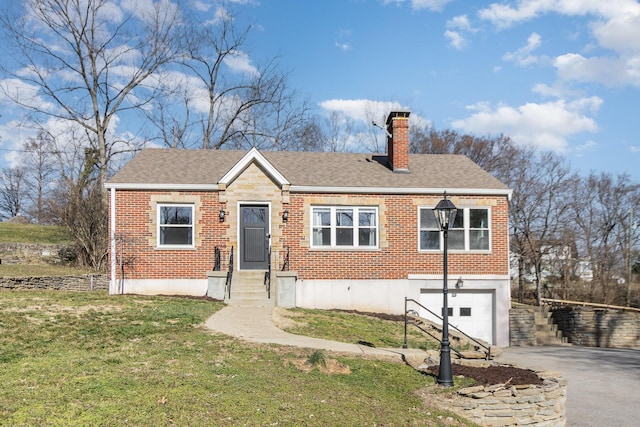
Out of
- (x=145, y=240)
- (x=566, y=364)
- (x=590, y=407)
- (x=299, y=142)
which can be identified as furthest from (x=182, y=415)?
(x=299, y=142)

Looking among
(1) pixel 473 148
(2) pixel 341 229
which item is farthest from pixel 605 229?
(2) pixel 341 229

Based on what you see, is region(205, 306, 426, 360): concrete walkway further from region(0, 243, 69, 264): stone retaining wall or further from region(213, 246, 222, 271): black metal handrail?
region(0, 243, 69, 264): stone retaining wall

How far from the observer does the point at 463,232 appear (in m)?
18.0

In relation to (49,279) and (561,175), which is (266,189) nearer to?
(49,279)

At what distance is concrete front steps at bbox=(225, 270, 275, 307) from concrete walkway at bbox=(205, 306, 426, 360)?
179 cm

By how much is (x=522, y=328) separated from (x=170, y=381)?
15.8 meters

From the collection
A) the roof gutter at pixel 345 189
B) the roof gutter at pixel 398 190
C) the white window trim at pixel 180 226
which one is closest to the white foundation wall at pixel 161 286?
the white window trim at pixel 180 226

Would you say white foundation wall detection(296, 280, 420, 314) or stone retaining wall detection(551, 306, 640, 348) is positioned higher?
white foundation wall detection(296, 280, 420, 314)

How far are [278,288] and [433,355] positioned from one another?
254 inches

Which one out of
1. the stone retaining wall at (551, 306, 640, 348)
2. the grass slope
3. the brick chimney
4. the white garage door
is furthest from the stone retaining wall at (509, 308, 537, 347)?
the grass slope

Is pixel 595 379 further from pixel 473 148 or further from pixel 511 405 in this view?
pixel 473 148

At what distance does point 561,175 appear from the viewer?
1400 inches

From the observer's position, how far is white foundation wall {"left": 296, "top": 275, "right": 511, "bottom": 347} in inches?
683

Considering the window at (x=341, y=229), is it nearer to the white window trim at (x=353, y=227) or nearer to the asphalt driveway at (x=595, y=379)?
the white window trim at (x=353, y=227)
